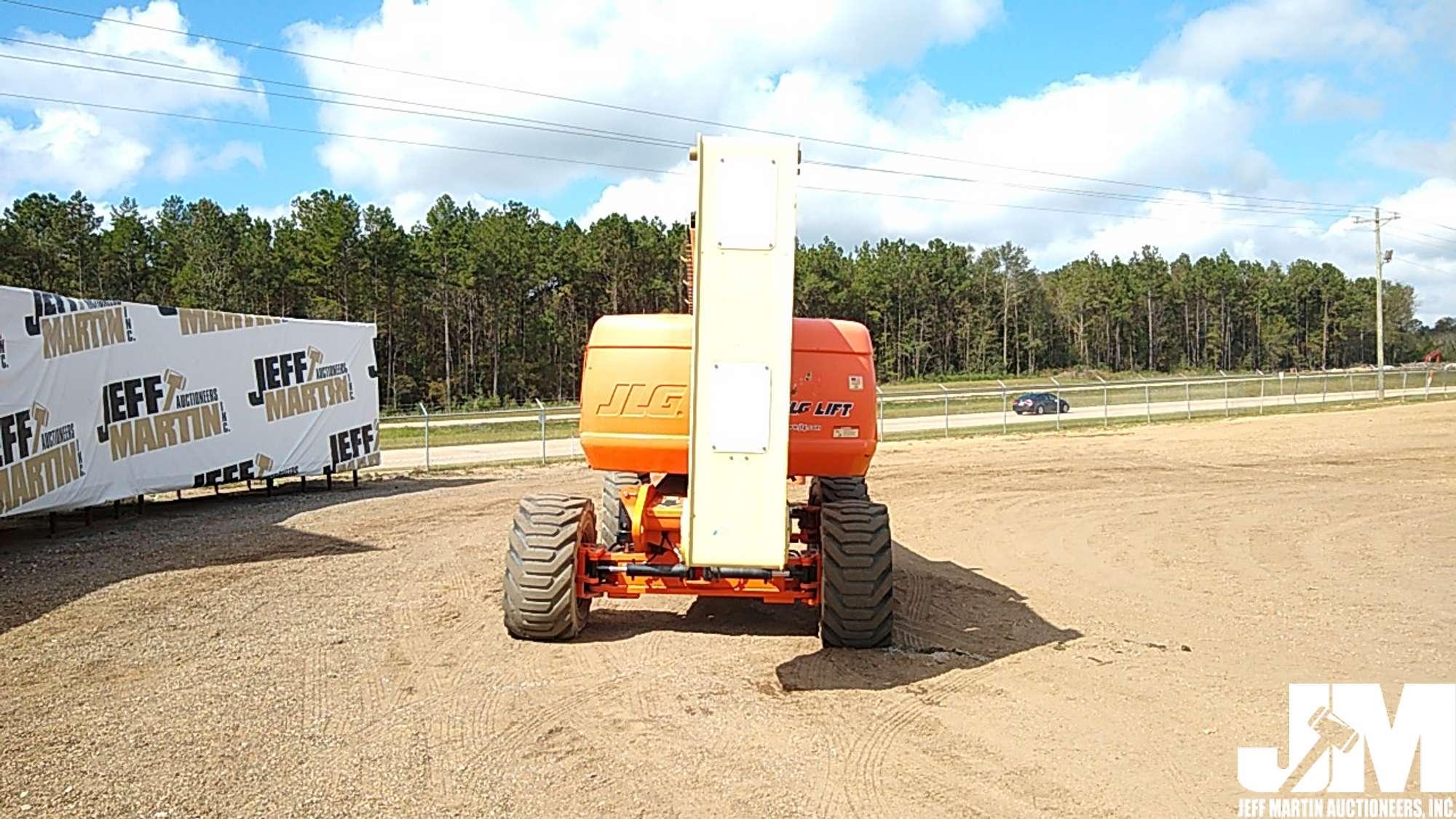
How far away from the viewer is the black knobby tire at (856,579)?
7230 mm

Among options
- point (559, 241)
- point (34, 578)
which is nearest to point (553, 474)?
point (34, 578)

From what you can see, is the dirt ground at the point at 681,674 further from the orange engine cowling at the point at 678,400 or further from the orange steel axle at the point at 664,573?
the orange engine cowling at the point at 678,400

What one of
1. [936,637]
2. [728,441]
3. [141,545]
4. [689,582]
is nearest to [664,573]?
[689,582]

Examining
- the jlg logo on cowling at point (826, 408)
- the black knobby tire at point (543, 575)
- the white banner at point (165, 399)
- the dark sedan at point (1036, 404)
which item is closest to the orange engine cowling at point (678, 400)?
the jlg logo on cowling at point (826, 408)

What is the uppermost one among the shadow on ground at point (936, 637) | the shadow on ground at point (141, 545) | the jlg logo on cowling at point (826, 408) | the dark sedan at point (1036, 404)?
the jlg logo on cowling at point (826, 408)

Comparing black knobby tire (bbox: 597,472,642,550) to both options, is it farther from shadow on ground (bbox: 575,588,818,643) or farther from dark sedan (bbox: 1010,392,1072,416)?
dark sedan (bbox: 1010,392,1072,416)

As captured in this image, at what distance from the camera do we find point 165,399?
1531cm

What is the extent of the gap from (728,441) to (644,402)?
1.56 metres

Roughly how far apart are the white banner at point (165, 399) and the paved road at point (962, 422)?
4946mm

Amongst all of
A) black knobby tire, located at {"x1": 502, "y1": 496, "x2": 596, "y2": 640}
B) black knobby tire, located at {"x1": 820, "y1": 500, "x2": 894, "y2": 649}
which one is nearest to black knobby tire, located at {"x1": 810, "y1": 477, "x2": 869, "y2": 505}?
black knobby tire, located at {"x1": 820, "y1": 500, "x2": 894, "y2": 649}

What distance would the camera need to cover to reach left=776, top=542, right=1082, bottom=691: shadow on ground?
6934 mm

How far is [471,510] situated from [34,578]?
236 inches

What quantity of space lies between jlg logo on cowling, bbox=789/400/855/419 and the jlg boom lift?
11 millimetres

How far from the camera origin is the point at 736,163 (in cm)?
658
